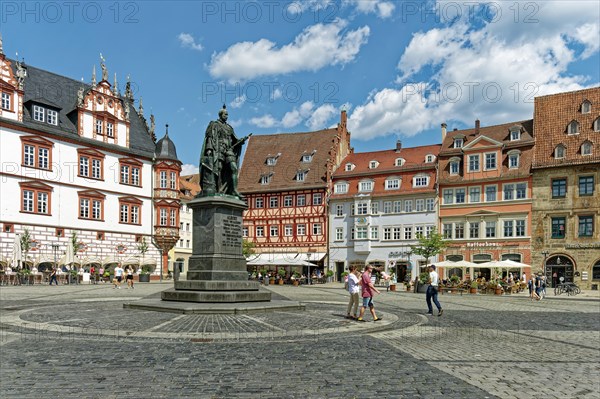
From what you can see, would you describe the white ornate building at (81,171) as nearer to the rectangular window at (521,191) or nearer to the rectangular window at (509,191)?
the rectangular window at (509,191)

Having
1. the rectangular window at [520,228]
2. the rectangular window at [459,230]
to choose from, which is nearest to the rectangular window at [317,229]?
the rectangular window at [459,230]

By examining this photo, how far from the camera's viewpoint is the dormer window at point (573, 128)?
4552 cm

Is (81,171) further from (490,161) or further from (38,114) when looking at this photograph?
(490,161)

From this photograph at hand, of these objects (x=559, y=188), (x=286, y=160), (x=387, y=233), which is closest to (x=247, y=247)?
(x=286, y=160)

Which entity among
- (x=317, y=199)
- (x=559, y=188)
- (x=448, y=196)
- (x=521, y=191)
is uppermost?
(x=559, y=188)

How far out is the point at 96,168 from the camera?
4481 cm

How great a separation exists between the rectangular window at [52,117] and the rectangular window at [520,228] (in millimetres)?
38081

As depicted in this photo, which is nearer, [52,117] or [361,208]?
[52,117]

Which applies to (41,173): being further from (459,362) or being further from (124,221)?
(459,362)

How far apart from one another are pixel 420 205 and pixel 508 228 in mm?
8179

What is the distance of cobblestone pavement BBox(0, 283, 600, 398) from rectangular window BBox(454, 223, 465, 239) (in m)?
35.7

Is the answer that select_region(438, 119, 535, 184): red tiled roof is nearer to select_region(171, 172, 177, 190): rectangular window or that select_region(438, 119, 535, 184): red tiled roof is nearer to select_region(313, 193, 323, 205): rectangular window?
select_region(313, 193, 323, 205): rectangular window

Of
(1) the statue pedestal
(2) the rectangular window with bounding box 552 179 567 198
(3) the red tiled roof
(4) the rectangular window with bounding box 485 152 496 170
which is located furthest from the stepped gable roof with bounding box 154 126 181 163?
(1) the statue pedestal

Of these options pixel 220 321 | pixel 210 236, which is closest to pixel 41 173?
pixel 210 236
